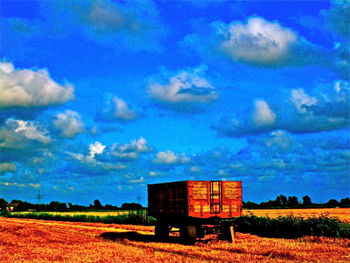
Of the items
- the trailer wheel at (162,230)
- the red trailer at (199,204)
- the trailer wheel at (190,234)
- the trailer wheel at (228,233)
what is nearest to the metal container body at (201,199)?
the red trailer at (199,204)

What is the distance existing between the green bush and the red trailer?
4.10 m

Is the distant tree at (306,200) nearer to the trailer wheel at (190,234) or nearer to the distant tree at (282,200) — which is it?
the distant tree at (282,200)

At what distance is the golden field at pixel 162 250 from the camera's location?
16.9m

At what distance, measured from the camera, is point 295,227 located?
24156mm

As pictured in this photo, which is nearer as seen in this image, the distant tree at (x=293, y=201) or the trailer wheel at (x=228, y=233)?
the trailer wheel at (x=228, y=233)

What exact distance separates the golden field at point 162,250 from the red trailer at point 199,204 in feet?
2.81

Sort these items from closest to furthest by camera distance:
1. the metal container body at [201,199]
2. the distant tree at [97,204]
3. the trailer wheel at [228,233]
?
the metal container body at [201,199] → the trailer wheel at [228,233] → the distant tree at [97,204]

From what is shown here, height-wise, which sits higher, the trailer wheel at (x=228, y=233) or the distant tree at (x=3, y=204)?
the distant tree at (x=3, y=204)

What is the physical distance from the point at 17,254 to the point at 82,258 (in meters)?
3.31

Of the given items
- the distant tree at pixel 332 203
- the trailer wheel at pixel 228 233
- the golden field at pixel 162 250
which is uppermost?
the distant tree at pixel 332 203

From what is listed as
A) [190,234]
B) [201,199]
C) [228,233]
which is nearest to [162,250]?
[190,234]

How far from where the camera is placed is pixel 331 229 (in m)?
22.8

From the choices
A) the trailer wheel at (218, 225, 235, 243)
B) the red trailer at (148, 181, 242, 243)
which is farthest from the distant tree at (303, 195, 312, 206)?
the red trailer at (148, 181, 242, 243)

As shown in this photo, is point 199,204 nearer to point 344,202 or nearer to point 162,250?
point 162,250
